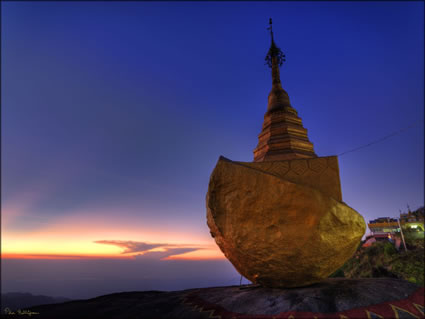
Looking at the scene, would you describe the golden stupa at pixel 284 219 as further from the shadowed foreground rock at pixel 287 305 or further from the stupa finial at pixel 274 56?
the stupa finial at pixel 274 56

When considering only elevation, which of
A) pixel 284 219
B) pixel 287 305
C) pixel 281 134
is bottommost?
pixel 287 305

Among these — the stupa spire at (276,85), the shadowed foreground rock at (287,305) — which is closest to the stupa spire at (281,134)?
the stupa spire at (276,85)

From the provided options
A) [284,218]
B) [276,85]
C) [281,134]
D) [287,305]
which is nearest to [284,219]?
[284,218]

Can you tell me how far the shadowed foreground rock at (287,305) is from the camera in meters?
5.82

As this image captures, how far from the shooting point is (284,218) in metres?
6.93

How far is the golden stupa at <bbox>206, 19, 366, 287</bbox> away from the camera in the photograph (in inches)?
269

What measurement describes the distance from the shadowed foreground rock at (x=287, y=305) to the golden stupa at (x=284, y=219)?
704mm

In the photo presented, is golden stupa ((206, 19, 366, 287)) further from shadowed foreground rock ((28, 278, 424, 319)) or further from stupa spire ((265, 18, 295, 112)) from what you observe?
stupa spire ((265, 18, 295, 112))

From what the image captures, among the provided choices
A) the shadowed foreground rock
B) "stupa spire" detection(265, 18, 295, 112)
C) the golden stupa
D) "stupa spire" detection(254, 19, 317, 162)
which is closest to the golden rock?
the golden stupa

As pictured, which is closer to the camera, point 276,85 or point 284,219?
point 284,219

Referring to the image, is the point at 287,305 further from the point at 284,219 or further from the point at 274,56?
the point at 274,56

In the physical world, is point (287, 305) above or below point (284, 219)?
below

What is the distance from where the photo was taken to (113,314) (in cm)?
743

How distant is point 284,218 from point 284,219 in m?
0.03
